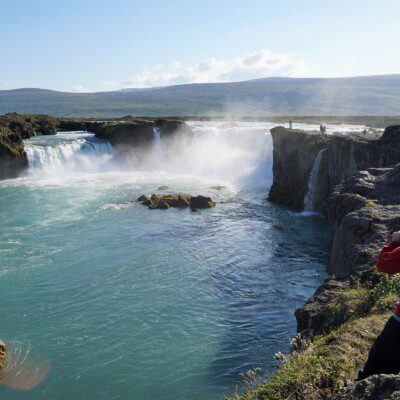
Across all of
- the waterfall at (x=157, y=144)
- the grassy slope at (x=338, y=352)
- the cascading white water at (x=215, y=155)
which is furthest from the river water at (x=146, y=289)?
the waterfall at (x=157, y=144)

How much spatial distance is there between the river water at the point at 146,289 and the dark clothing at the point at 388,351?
20.1 ft

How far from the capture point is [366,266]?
1034 cm

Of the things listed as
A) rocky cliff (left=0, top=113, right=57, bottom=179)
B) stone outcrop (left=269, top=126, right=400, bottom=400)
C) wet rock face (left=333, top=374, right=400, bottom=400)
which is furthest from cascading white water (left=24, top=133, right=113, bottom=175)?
wet rock face (left=333, top=374, right=400, bottom=400)

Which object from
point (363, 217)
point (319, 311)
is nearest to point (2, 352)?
point (319, 311)

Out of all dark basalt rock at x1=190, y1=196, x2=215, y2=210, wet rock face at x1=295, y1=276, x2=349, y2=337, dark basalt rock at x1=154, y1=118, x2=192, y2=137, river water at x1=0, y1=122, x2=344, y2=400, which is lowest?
river water at x1=0, y1=122, x2=344, y2=400

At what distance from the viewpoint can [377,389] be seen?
181 inches

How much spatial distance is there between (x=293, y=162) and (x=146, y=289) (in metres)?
18.8

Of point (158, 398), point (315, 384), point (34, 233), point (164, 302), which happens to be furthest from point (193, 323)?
point (34, 233)

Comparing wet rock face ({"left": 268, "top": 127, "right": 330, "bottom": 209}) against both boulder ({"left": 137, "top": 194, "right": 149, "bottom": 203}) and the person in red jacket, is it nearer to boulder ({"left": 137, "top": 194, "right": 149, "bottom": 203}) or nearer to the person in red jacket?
boulder ({"left": 137, "top": 194, "right": 149, "bottom": 203})

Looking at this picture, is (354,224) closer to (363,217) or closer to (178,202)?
(363,217)

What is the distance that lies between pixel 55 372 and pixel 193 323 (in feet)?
14.6

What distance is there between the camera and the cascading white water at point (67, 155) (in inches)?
1758

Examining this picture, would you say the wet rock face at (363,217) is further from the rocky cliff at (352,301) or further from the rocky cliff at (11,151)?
the rocky cliff at (11,151)

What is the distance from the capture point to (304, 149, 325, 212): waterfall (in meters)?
28.4
